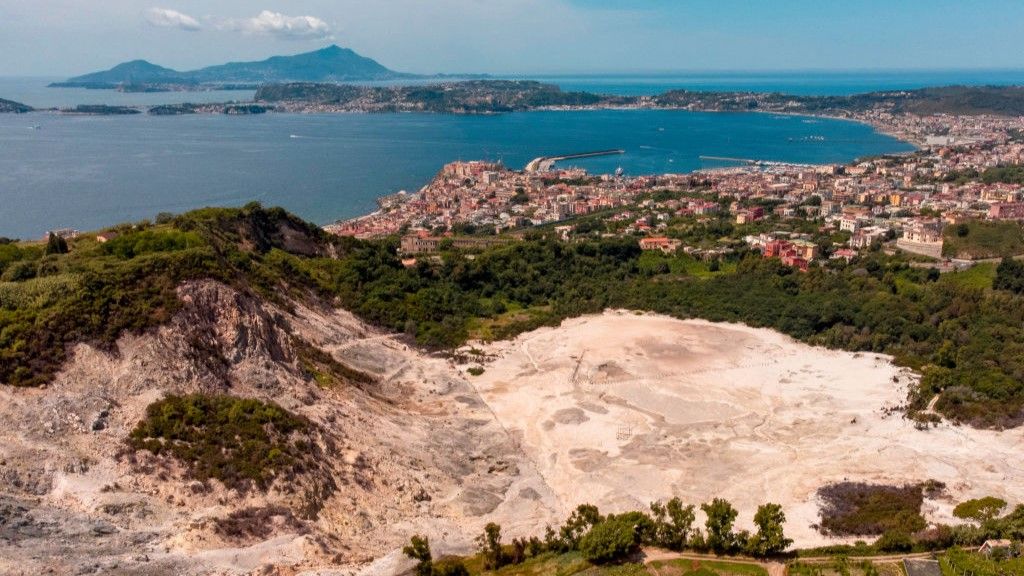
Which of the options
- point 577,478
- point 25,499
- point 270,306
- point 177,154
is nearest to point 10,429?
point 25,499

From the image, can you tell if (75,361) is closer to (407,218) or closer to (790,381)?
(790,381)

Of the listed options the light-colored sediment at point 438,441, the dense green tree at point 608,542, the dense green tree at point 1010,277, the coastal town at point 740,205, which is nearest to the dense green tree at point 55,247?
the light-colored sediment at point 438,441

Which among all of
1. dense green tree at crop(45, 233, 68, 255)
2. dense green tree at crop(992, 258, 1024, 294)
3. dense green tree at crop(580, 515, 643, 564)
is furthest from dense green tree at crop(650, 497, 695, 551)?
dense green tree at crop(992, 258, 1024, 294)

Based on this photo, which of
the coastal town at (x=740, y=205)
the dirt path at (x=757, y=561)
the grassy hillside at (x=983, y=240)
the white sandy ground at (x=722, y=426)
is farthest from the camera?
the coastal town at (x=740, y=205)

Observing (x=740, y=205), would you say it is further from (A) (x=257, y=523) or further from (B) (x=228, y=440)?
(A) (x=257, y=523)

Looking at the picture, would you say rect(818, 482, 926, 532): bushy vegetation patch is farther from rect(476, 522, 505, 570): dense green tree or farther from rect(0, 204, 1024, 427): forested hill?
rect(476, 522, 505, 570): dense green tree

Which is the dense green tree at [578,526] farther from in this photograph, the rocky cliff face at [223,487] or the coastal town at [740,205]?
the coastal town at [740,205]
